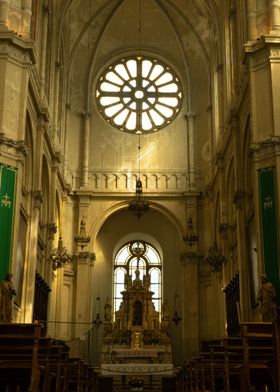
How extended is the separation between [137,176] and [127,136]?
90.4 inches

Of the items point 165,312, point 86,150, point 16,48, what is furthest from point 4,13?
point 165,312

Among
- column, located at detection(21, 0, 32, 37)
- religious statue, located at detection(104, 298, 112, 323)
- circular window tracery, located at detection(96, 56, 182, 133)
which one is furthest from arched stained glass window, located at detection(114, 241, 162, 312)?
column, located at detection(21, 0, 32, 37)

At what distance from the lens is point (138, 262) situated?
32344 mm

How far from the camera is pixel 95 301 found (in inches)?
A: 1182

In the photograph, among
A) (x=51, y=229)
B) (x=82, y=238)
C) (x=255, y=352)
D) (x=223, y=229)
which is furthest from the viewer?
(x=82, y=238)

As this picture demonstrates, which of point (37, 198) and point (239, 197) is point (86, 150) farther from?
point (239, 197)

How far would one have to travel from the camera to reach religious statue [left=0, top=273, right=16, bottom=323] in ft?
54.3

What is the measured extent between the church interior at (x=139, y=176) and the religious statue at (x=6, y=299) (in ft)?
2.48

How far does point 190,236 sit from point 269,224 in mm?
9533

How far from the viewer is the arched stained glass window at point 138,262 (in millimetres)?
31891

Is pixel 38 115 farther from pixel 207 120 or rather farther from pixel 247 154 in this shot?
pixel 207 120

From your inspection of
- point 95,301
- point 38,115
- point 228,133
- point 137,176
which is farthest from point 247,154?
point 95,301

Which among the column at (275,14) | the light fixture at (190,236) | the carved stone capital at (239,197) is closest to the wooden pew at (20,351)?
the carved stone capital at (239,197)

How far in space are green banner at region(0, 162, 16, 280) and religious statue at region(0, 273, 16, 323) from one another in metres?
0.66
